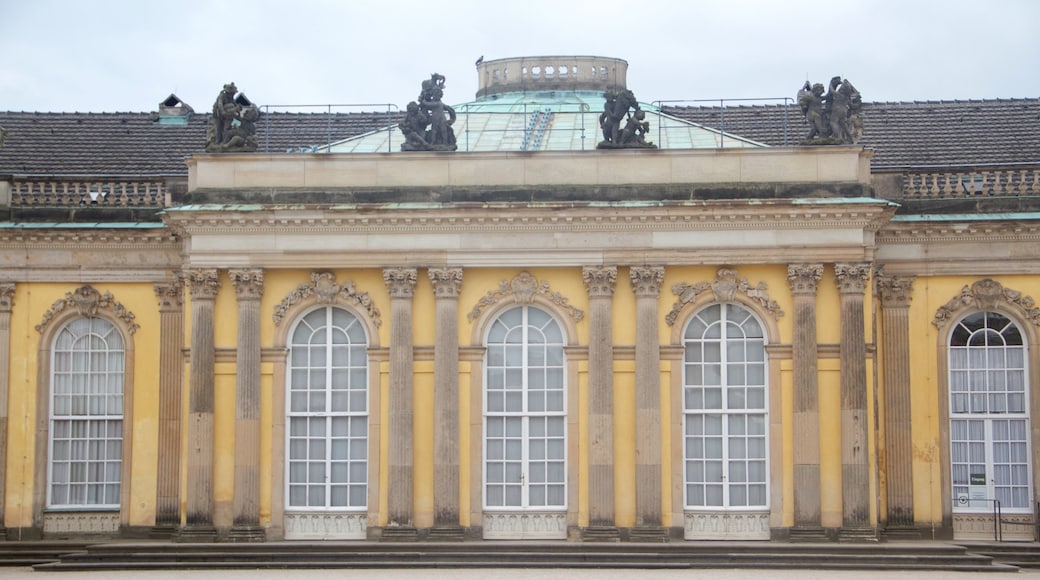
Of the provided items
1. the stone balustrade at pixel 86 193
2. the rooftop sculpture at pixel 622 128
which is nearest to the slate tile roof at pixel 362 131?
the stone balustrade at pixel 86 193

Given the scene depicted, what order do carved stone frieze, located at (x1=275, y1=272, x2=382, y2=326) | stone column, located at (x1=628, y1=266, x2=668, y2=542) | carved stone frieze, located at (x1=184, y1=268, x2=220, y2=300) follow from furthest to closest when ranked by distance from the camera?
carved stone frieze, located at (x1=275, y1=272, x2=382, y2=326) → carved stone frieze, located at (x1=184, y1=268, x2=220, y2=300) → stone column, located at (x1=628, y1=266, x2=668, y2=542)

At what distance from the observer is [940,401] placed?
36.0 m

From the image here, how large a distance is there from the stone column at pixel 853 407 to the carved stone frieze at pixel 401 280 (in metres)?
7.02

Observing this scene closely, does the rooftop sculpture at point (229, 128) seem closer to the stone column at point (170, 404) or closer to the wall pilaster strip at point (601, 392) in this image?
the stone column at point (170, 404)

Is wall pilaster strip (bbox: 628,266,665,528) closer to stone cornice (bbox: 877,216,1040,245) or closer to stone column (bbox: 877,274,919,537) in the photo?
stone column (bbox: 877,274,919,537)

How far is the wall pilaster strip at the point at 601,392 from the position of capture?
34188 mm

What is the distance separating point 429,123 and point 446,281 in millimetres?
2832

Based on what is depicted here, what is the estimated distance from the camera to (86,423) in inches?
1449

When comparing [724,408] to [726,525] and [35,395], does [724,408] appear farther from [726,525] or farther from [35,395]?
[35,395]

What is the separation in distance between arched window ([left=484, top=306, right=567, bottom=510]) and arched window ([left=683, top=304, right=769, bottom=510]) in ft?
7.04

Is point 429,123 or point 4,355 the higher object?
point 429,123

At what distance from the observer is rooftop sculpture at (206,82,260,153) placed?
115ft

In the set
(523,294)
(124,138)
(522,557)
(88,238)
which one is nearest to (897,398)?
(523,294)

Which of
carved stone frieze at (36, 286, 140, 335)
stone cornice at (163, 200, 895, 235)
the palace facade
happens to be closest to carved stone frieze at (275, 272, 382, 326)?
the palace facade
